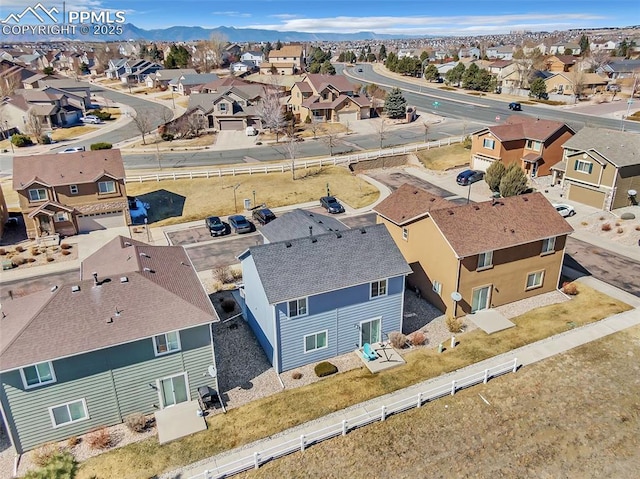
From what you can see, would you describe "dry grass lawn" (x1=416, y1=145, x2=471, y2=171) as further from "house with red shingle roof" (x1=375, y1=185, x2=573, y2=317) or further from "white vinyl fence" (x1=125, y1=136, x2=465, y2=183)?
"house with red shingle roof" (x1=375, y1=185, x2=573, y2=317)

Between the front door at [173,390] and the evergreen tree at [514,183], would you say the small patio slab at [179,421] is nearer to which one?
the front door at [173,390]

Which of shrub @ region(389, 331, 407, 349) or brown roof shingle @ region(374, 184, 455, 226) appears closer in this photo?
shrub @ region(389, 331, 407, 349)

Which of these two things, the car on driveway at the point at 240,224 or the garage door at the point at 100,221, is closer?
the car on driveway at the point at 240,224

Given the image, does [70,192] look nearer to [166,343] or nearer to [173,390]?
[166,343]

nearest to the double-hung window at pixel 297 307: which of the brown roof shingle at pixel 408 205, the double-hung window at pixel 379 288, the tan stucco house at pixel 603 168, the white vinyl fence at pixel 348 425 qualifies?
the double-hung window at pixel 379 288

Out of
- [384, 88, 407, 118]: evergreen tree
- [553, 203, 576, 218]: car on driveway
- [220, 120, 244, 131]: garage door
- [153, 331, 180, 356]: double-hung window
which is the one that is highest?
[384, 88, 407, 118]: evergreen tree

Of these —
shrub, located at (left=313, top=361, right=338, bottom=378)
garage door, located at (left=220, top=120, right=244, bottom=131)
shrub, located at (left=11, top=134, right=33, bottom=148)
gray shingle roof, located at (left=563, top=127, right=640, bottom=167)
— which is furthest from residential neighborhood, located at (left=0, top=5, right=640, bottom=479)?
garage door, located at (left=220, top=120, right=244, bottom=131)

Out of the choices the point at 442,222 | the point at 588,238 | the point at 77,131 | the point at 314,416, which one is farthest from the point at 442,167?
the point at 77,131
